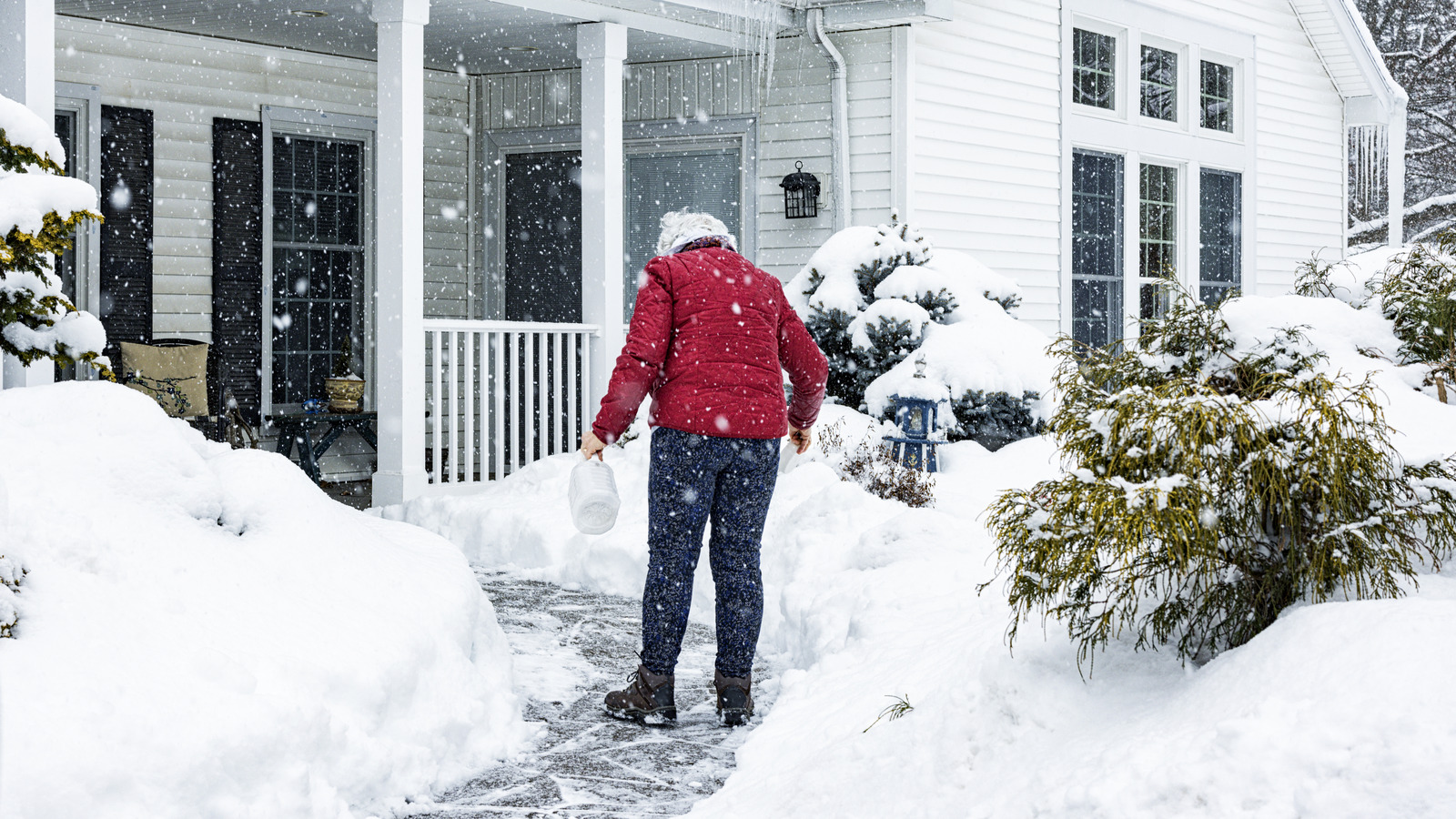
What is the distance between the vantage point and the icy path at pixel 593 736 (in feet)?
11.4

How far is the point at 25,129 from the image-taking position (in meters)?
4.51

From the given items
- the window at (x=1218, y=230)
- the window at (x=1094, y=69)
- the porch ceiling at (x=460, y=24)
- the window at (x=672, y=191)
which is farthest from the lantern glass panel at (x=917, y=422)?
the window at (x=1218, y=230)

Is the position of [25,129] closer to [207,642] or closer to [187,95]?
[207,642]

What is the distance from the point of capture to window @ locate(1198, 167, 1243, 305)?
39.7 ft

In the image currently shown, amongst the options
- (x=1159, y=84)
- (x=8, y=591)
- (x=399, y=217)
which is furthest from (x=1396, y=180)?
(x=8, y=591)

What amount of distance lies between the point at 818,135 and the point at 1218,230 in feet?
16.2

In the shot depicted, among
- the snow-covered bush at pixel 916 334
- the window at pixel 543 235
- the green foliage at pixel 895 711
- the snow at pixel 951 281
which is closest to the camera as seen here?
the green foliage at pixel 895 711

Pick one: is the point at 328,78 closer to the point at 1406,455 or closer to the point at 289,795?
the point at 289,795

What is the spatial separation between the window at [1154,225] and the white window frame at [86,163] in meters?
8.07

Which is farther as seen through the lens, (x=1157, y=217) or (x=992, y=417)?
(x=1157, y=217)

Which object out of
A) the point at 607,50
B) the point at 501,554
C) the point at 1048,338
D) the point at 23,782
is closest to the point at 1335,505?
the point at 23,782

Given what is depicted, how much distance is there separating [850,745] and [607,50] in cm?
600

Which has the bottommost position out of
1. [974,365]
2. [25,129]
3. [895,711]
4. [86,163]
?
[895,711]

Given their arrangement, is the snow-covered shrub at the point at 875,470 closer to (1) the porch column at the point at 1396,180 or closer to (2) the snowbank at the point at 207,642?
(2) the snowbank at the point at 207,642
